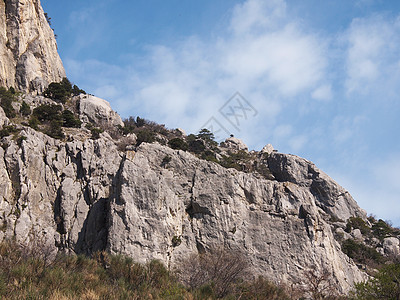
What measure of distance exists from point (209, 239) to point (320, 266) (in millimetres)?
8583

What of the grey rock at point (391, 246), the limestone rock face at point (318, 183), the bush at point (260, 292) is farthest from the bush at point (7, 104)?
the grey rock at point (391, 246)

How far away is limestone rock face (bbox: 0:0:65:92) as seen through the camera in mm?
42125

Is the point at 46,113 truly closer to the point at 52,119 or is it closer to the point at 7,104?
the point at 52,119

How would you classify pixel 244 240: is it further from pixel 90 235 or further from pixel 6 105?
pixel 6 105

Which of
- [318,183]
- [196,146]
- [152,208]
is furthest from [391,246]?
[152,208]

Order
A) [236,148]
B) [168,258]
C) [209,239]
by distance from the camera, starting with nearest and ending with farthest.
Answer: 1. [168,258]
2. [209,239]
3. [236,148]

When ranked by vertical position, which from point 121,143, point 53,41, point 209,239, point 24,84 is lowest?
point 209,239

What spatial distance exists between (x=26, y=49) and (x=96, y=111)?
12742mm

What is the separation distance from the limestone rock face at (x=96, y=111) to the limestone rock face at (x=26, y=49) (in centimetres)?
522

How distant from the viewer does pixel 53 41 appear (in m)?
52.9

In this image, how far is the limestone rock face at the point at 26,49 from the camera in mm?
42125

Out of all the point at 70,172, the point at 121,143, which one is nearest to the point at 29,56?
the point at 121,143

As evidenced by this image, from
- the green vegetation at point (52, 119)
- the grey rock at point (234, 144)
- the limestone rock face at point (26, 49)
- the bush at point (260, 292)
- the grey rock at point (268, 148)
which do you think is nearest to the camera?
the bush at point (260, 292)

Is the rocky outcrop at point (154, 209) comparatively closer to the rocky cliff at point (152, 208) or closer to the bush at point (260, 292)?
the rocky cliff at point (152, 208)
